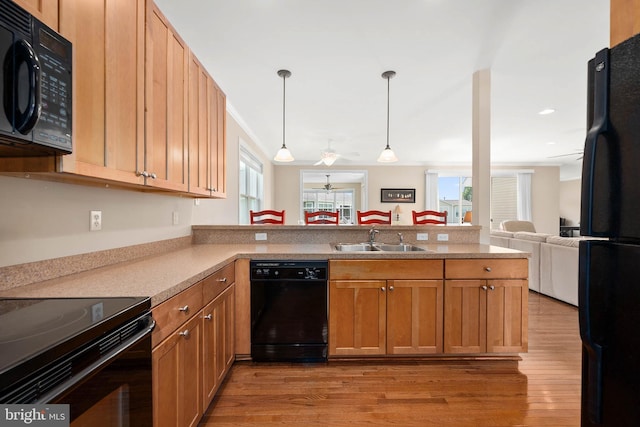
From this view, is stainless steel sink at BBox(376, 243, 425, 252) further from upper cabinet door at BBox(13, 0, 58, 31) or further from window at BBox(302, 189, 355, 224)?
window at BBox(302, 189, 355, 224)

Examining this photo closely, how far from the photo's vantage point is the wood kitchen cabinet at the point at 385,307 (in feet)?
7.09

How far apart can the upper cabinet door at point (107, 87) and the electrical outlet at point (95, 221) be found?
0.35 meters

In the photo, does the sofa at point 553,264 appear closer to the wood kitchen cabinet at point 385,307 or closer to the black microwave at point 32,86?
the wood kitchen cabinet at point 385,307

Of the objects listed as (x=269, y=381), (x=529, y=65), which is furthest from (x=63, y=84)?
(x=529, y=65)

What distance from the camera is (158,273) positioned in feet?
4.72

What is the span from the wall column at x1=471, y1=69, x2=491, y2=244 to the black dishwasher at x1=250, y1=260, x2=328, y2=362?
1821 millimetres

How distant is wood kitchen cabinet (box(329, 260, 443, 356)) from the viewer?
2.16m

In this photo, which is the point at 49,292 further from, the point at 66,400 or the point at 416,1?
the point at 416,1

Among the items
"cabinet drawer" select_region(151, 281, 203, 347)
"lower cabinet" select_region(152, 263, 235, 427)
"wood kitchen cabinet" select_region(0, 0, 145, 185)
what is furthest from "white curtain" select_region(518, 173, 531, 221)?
"wood kitchen cabinet" select_region(0, 0, 145, 185)

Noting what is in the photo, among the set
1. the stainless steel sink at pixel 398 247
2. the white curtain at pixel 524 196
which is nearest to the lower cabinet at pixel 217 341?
the stainless steel sink at pixel 398 247

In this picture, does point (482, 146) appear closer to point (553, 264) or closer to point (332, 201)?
point (553, 264)

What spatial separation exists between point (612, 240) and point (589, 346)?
0.31 m

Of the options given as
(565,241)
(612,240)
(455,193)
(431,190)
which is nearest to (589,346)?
(612,240)

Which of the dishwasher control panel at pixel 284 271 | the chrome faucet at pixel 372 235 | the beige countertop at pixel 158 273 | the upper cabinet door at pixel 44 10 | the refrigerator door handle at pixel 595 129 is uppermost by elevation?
the upper cabinet door at pixel 44 10
